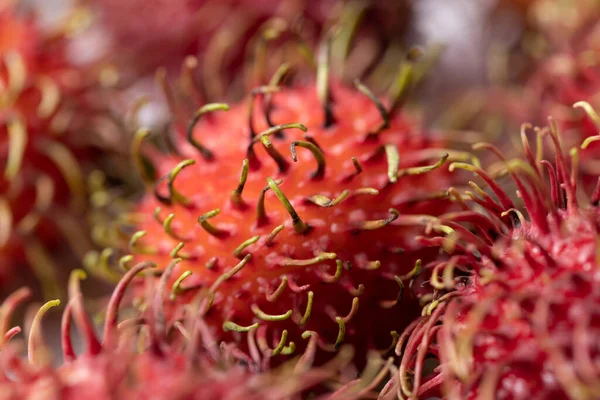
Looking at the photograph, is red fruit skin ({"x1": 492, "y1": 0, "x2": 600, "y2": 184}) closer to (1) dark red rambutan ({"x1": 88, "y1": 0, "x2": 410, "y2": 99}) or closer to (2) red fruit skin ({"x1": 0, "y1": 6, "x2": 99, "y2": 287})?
(1) dark red rambutan ({"x1": 88, "y1": 0, "x2": 410, "y2": 99})

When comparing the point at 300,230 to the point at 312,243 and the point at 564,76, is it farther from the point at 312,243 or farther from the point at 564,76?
the point at 564,76

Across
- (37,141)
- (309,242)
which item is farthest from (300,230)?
(37,141)

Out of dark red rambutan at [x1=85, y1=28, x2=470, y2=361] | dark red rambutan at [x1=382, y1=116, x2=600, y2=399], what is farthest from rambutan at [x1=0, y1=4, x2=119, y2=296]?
dark red rambutan at [x1=382, y1=116, x2=600, y2=399]

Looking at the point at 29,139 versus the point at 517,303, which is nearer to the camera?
the point at 517,303

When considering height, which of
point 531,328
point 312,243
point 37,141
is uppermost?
point 37,141

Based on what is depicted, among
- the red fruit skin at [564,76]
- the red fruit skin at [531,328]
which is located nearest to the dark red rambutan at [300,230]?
the red fruit skin at [531,328]

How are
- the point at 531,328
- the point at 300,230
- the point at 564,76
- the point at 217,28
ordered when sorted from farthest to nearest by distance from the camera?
the point at 217,28 → the point at 564,76 → the point at 300,230 → the point at 531,328

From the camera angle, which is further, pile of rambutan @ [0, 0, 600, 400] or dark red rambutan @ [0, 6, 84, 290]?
dark red rambutan @ [0, 6, 84, 290]
